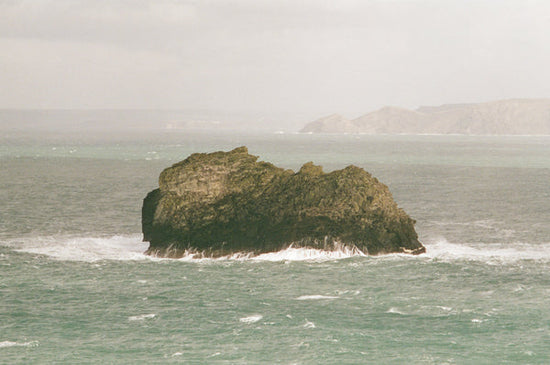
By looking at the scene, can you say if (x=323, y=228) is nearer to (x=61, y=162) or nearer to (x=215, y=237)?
(x=215, y=237)

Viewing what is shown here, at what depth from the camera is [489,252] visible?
51.5 metres

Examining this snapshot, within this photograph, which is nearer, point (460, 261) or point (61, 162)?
point (460, 261)

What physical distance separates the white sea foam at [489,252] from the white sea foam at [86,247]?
65.4 ft

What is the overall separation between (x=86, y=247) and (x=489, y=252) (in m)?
28.0

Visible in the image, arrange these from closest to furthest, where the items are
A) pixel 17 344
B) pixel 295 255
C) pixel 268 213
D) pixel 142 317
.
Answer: pixel 17 344 → pixel 142 317 → pixel 295 255 → pixel 268 213

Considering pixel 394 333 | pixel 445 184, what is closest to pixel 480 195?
pixel 445 184

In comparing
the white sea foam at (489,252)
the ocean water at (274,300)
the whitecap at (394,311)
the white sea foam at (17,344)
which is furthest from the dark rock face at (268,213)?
the white sea foam at (17,344)

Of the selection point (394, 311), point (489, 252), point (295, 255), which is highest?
point (295, 255)

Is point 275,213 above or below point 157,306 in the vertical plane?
above

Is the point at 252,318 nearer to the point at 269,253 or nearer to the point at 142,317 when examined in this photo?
the point at 142,317

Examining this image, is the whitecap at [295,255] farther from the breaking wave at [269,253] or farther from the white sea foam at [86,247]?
the white sea foam at [86,247]

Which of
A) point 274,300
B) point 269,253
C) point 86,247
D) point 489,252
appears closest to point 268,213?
point 269,253

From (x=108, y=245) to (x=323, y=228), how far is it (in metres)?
16.1

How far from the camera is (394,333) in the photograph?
32.5 metres
